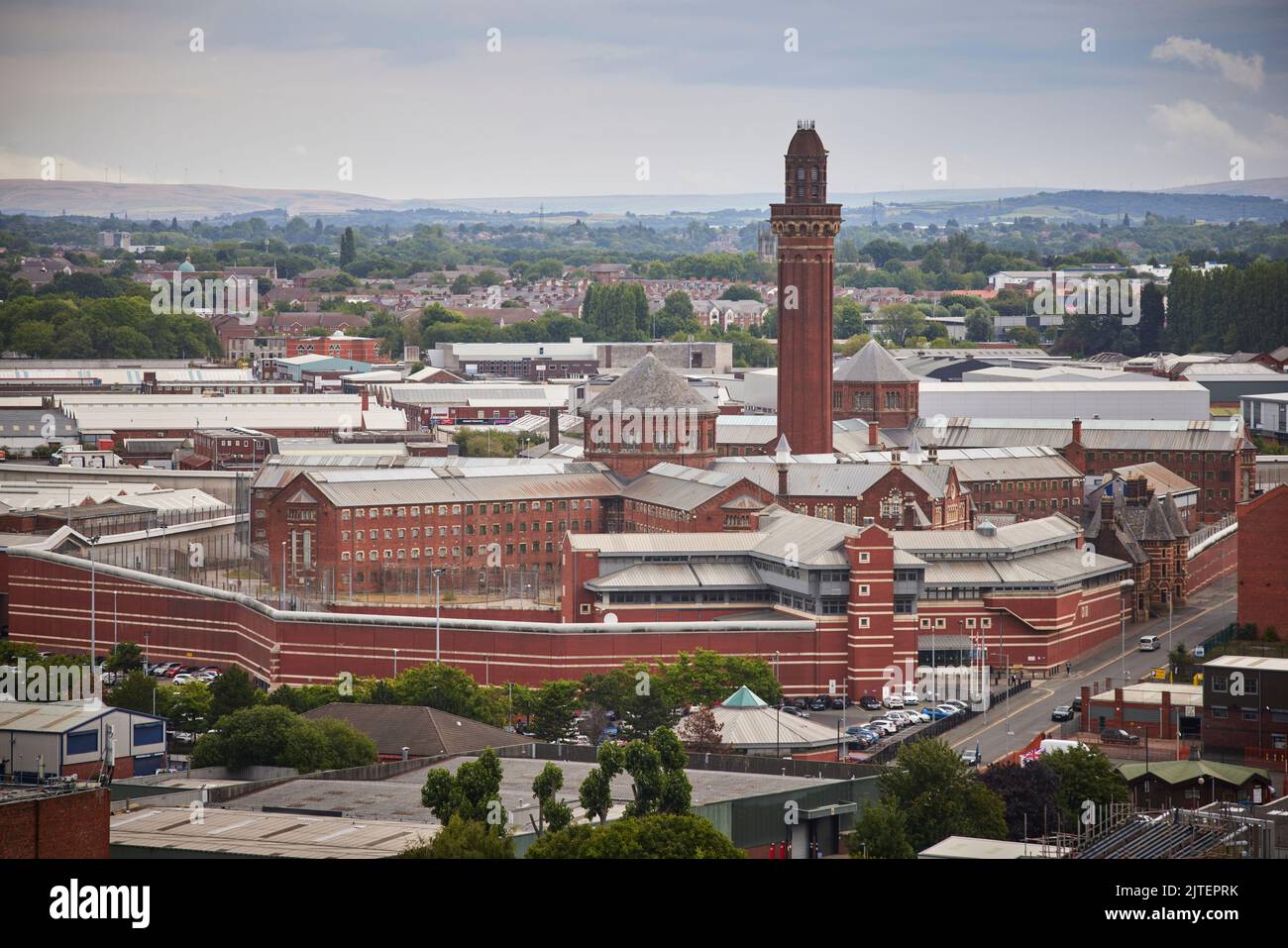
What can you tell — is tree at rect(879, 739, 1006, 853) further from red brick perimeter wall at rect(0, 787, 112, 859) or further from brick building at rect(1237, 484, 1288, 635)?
brick building at rect(1237, 484, 1288, 635)

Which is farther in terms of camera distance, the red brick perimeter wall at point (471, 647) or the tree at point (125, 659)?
the tree at point (125, 659)

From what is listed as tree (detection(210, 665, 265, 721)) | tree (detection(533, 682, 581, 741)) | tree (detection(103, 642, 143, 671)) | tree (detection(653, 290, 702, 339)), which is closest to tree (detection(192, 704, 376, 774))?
tree (detection(210, 665, 265, 721))

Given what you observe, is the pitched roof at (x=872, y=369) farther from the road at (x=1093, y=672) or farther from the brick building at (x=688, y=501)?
the road at (x=1093, y=672)

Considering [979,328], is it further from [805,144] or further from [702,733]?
[702,733]

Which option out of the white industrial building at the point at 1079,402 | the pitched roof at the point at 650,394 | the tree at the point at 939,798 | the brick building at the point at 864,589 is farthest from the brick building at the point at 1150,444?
the tree at the point at 939,798
